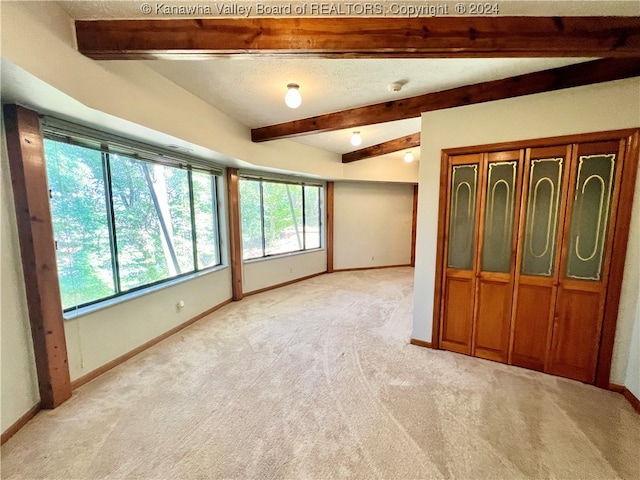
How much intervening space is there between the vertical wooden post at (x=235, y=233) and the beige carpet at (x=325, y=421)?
1.47 metres

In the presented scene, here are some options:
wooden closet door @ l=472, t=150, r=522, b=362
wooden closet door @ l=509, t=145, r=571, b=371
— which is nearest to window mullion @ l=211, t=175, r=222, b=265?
wooden closet door @ l=472, t=150, r=522, b=362

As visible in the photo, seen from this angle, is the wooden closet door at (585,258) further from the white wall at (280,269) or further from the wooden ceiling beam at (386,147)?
the white wall at (280,269)

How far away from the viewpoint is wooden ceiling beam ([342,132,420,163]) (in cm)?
432

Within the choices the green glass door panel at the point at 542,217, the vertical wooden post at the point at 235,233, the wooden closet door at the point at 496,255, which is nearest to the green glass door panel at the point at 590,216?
the green glass door panel at the point at 542,217

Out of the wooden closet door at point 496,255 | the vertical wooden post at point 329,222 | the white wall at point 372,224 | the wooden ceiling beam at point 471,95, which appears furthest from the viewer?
the white wall at point 372,224

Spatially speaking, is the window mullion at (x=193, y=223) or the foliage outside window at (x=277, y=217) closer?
the window mullion at (x=193, y=223)

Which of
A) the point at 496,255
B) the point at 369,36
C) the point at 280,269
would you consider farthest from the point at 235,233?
the point at 496,255

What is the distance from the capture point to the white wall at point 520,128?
2.01 metres

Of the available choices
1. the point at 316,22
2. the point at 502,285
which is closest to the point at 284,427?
the point at 502,285

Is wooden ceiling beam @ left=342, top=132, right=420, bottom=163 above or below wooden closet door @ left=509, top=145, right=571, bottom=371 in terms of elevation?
above

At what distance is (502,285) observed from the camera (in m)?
2.54

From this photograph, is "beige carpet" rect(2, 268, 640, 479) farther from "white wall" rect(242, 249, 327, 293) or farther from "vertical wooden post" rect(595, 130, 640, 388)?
"white wall" rect(242, 249, 327, 293)

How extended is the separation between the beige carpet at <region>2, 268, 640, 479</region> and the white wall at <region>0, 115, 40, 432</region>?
8.1 inches

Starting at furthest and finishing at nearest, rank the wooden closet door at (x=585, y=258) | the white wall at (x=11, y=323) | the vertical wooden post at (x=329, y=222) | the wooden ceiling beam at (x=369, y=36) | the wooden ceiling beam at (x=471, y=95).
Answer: the vertical wooden post at (x=329, y=222) → the wooden closet door at (x=585, y=258) → the wooden ceiling beam at (x=471, y=95) → the white wall at (x=11, y=323) → the wooden ceiling beam at (x=369, y=36)
